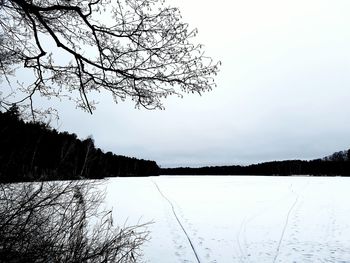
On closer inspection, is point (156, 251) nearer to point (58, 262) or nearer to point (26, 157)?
point (58, 262)

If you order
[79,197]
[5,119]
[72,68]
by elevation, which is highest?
[72,68]

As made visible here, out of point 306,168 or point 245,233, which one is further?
point 306,168

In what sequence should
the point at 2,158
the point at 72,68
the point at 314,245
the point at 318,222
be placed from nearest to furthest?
the point at 2,158
the point at 72,68
the point at 314,245
the point at 318,222

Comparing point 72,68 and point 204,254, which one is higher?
point 72,68

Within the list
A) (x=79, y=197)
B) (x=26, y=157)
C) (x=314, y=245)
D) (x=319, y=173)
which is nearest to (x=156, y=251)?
(x=314, y=245)

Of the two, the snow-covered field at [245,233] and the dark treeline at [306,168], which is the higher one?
the dark treeline at [306,168]

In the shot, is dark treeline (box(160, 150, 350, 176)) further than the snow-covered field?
Yes

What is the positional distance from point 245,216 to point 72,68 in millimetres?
14767

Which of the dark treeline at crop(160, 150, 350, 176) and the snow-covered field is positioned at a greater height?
the dark treeline at crop(160, 150, 350, 176)

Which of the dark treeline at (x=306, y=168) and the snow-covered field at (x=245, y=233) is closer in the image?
the snow-covered field at (x=245, y=233)

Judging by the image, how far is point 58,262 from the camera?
4.84m

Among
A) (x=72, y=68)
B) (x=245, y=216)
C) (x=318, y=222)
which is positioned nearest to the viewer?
(x=72, y=68)

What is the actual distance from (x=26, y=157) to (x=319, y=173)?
144 metres

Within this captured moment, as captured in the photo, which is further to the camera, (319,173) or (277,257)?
(319,173)
